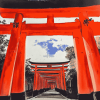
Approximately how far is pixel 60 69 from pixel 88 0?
151 cm

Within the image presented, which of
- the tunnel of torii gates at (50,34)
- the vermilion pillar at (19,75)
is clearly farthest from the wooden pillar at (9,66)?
the vermilion pillar at (19,75)

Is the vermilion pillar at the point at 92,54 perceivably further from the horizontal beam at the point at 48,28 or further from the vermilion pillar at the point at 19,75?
the vermilion pillar at the point at 19,75

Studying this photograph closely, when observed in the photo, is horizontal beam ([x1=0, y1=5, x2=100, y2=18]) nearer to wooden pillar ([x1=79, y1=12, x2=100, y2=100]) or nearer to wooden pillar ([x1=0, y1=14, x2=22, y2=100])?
wooden pillar ([x1=79, y1=12, x2=100, y2=100])

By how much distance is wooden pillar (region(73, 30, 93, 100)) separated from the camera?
1.62m

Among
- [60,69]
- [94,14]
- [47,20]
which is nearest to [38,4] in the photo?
[47,20]

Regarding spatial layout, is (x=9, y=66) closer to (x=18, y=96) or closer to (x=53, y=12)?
(x=18, y=96)

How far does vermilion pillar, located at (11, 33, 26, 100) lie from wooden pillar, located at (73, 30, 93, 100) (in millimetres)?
981

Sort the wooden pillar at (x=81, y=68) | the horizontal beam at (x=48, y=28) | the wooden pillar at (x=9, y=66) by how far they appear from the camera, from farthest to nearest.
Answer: the horizontal beam at (x=48, y=28) → the wooden pillar at (x=81, y=68) → the wooden pillar at (x=9, y=66)

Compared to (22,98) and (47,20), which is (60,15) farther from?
(22,98)

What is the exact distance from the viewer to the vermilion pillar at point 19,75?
5.31 ft

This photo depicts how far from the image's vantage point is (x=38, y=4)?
1887 millimetres

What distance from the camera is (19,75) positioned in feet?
5.66

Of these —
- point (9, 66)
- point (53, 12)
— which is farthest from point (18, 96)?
point (53, 12)

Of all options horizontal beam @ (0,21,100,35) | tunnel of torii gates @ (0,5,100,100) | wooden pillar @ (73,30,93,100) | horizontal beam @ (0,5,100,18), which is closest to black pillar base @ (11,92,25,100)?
tunnel of torii gates @ (0,5,100,100)
